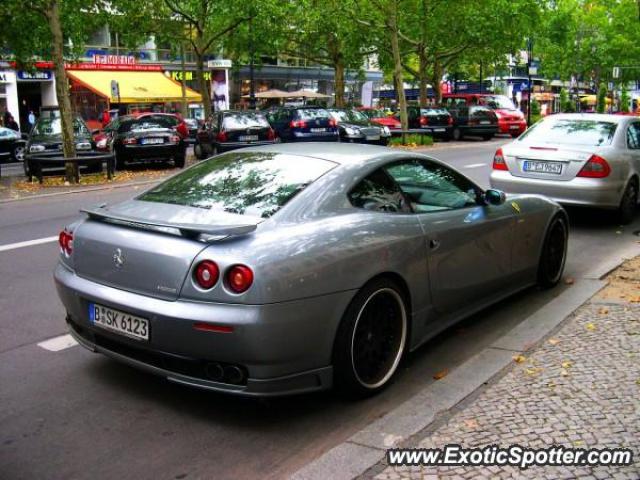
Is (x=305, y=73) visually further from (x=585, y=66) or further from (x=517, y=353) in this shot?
(x=517, y=353)

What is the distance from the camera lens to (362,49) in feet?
128

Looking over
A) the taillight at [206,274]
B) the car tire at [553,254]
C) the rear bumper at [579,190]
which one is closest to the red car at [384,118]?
the rear bumper at [579,190]

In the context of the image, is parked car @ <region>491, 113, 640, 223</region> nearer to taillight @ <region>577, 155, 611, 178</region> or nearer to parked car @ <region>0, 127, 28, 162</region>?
taillight @ <region>577, 155, 611, 178</region>

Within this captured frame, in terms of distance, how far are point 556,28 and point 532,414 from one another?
215ft

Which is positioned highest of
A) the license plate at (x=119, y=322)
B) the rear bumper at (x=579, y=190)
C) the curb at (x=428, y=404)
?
the rear bumper at (x=579, y=190)

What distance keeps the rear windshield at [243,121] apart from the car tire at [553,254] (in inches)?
577

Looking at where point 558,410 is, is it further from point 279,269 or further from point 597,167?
point 597,167

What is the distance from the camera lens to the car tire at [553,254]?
6.18 metres

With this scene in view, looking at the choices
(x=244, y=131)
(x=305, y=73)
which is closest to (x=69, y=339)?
(x=244, y=131)

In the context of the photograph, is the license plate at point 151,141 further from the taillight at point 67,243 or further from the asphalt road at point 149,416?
the taillight at point 67,243

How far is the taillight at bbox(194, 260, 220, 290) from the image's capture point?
11.5 feet

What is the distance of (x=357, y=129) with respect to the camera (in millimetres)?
23875

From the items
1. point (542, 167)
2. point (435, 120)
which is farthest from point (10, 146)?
point (542, 167)

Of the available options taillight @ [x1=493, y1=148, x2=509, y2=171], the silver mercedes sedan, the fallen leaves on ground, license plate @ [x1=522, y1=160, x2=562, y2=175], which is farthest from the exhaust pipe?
taillight @ [x1=493, y1=148, x2=509, y2=171]
